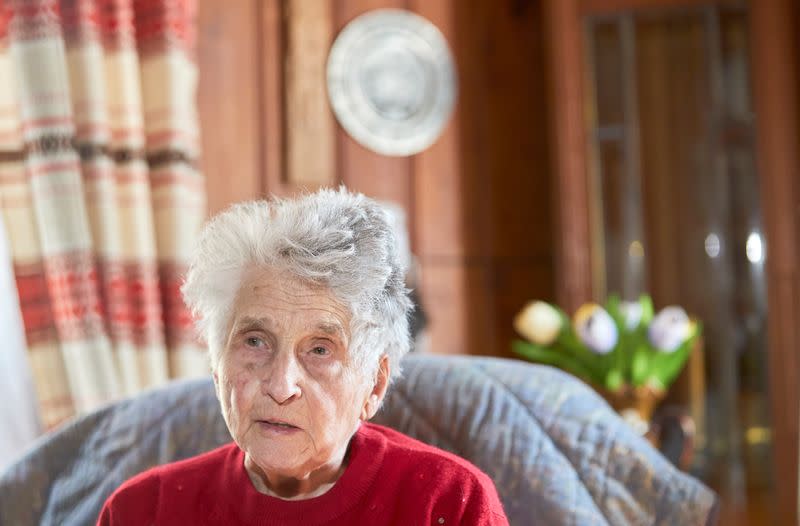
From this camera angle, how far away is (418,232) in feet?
13.2

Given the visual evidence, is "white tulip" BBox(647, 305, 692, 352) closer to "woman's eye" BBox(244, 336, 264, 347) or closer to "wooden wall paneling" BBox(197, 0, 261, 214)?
"woman's eye" BBox(244, 336, 264, 347)

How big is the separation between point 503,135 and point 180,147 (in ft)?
6.34

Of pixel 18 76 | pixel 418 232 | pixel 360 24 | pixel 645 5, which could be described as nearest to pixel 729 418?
pixel 418 232

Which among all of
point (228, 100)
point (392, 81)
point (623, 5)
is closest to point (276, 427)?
point (228, 100)

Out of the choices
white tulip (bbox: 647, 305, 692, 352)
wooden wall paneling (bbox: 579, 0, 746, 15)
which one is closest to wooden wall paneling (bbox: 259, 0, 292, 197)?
wooden wall paneling (bbox: 579, 0, 746, 15)

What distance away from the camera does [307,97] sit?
373cm

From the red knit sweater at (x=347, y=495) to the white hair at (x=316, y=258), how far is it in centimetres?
12

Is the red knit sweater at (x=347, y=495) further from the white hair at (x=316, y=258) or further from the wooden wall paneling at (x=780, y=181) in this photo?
the wooden wall paneling at (x=780, y=181)

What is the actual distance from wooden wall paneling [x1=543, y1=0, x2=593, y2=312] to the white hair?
283cm

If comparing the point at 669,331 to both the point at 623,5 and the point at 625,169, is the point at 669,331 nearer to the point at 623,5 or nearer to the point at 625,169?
the point at 625,169

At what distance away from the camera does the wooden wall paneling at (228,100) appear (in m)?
3.43

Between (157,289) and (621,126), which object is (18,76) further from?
(621,126)

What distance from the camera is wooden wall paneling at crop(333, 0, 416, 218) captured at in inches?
153

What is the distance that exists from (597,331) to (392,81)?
2134 mm
